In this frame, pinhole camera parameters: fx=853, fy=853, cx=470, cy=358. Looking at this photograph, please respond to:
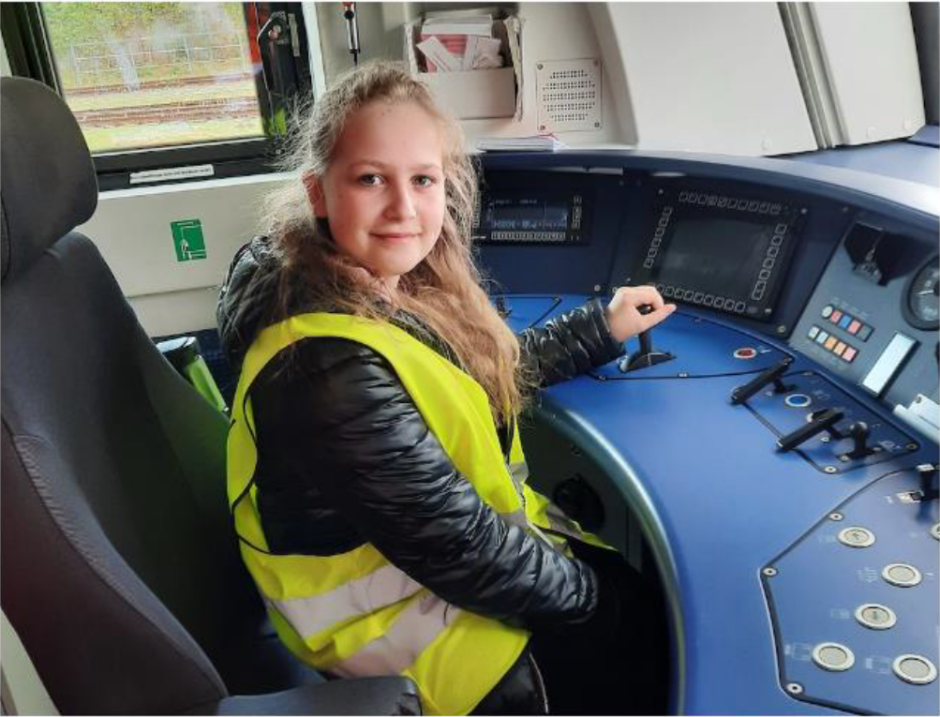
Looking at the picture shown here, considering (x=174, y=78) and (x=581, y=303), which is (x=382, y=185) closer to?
(x=581, y=303)

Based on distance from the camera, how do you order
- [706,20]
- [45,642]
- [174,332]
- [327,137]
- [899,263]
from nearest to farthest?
[45,642] < [327,137] < [899,263] < [706,20] < [174,332]

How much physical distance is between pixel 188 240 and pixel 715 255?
1.34 meters

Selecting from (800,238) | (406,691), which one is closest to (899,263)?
(800,238)

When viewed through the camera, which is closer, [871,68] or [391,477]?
[391,477]

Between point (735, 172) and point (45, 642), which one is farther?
point (735, 172)

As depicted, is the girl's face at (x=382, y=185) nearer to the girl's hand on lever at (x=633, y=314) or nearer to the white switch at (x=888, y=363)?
the girl's hand on lever at (x=633, y=314)

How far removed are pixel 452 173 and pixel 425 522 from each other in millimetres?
497

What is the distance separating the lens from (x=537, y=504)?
4.16 ft

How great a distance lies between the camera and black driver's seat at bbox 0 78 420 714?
30.6 inches

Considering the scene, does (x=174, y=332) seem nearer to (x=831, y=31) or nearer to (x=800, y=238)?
(x=800, y=238)

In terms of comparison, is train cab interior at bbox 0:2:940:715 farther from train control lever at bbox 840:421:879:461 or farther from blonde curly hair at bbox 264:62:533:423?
blonde curly hair at bbox 264:62:533:423

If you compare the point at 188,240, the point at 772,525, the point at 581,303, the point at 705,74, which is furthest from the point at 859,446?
the point at 188,240

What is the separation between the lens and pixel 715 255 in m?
1.67

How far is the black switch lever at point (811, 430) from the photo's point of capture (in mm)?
1171
